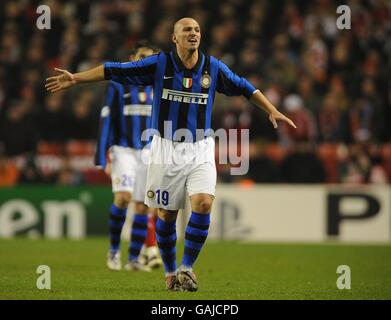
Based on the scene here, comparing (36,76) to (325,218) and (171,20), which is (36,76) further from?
(325,218)

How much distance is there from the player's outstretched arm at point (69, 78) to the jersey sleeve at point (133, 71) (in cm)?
8

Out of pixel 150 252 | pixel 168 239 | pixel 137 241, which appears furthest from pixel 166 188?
pixel 150 252

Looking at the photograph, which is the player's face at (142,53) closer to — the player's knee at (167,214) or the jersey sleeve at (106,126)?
the jersey sleeve at (106,126)

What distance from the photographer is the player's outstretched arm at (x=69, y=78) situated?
289 inches

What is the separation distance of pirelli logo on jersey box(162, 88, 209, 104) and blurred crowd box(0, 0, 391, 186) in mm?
7980

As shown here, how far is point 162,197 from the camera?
773cm

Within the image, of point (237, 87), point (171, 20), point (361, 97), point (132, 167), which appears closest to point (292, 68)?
point (361, 97)

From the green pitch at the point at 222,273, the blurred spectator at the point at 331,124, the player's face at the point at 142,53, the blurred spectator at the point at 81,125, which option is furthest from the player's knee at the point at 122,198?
the blurred spectator at the point at 331,124

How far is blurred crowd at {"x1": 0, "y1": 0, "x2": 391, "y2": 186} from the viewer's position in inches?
621

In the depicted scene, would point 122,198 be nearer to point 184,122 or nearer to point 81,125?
point 184,122

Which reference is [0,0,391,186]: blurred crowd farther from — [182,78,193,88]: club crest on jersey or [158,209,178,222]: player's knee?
[182,78,193,88]: club crest on jersey

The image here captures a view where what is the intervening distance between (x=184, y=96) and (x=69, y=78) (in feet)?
3.14

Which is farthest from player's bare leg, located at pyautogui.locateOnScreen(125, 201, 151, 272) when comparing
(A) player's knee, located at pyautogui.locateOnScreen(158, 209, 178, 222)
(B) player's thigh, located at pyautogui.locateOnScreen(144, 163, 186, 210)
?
(B) player's thigh, located at pyautogui.locateOnScreen(144, 163, 186, 210)

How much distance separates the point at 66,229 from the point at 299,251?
3.96m
